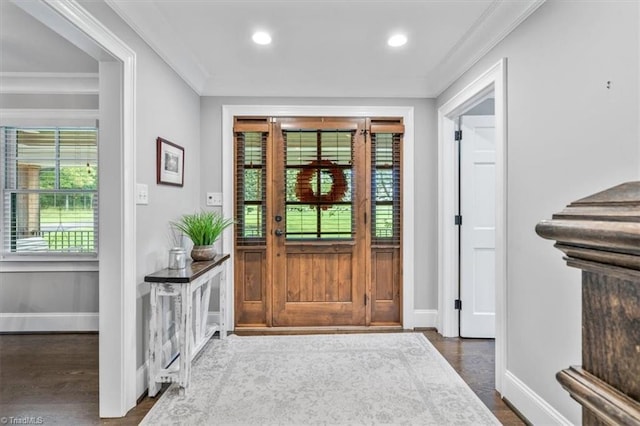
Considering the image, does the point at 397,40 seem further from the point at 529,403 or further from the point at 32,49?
the point at 32,49

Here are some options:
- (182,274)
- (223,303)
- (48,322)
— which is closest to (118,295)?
(182,274)

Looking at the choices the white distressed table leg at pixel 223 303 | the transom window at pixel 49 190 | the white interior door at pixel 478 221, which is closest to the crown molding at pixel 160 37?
the transom window at pixel 49 190

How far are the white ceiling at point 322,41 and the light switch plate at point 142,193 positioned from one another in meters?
0.98

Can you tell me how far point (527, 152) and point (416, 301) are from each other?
1.94 meters

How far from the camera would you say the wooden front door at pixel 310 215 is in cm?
342

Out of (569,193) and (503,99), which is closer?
(569,193)

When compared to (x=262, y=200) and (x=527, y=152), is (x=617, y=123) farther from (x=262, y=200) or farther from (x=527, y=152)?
(x=262, y=200)

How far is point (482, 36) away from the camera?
7.70 ft

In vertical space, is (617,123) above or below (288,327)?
above

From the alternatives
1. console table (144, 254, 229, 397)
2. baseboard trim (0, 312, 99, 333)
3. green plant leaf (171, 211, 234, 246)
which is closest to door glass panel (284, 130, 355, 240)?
green plant leaf (171, 211, 234, 246)

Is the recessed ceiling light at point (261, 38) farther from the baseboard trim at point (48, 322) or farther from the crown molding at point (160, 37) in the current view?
the baseboard trim at point (48, 322)

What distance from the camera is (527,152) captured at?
199 centimetres

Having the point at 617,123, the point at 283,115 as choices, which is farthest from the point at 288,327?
the point at 617,123

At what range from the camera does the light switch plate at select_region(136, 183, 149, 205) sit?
2.17m
